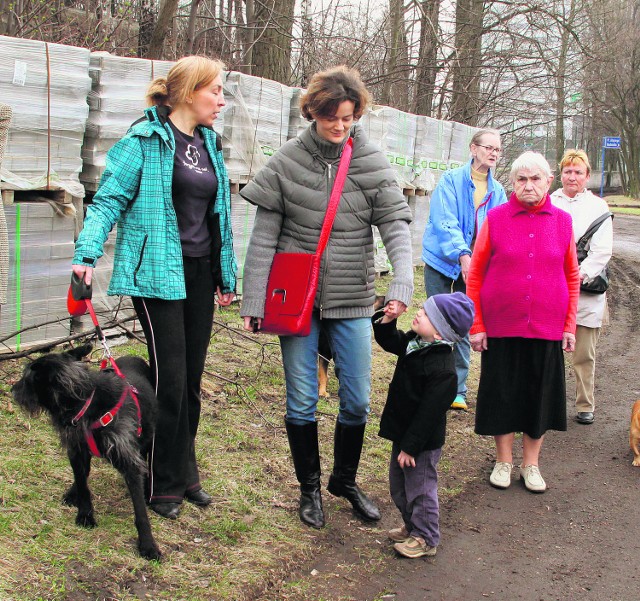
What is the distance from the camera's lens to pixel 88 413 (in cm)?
340

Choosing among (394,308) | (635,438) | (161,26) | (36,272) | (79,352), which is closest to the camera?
(79,352)

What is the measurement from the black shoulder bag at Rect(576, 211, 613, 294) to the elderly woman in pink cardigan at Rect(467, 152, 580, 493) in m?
1.33

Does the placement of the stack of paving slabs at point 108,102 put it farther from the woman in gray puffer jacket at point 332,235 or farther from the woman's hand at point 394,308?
the woman's hand at point 394,308

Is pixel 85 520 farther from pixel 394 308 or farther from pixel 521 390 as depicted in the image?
pixel 521 390

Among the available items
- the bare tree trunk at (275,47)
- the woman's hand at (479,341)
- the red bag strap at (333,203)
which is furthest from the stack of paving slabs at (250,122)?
the red bag strap at (333,203)

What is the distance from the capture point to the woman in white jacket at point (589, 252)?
19.9 ft

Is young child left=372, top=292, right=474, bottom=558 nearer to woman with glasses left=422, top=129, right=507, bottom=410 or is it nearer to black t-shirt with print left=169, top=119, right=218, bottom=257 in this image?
black t-shirt with print left=169, top=119, right=218, bottom=257

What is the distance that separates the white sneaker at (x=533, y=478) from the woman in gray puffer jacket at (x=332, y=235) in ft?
4.98

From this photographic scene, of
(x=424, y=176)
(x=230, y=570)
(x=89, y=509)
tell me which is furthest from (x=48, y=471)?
(x=424, y=176)

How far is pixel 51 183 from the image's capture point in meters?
5.90

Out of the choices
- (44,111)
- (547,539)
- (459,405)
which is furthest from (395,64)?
(547,539)

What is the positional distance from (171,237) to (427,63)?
494 inches

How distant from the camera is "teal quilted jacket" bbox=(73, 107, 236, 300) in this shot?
355 cm

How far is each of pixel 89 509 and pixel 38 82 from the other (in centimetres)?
346
